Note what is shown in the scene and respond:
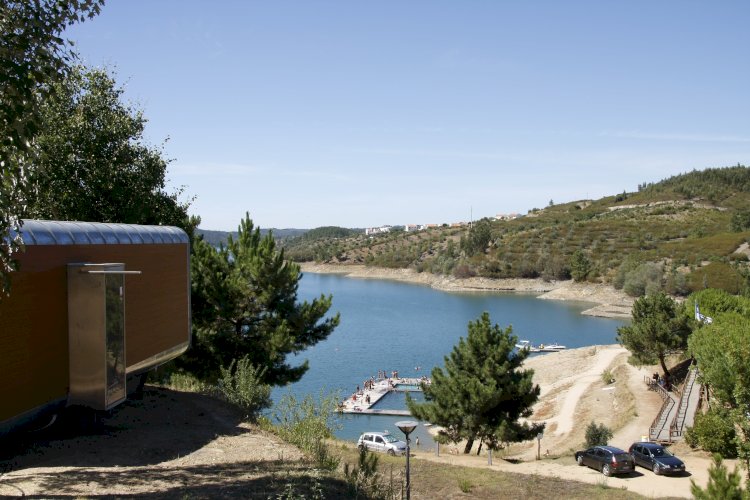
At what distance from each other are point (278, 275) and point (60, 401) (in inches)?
358

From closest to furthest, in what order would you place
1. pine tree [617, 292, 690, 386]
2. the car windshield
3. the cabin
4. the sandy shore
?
the cabin
the sandy shore
the car windshield
pine tree [617, 292, 690, 386]

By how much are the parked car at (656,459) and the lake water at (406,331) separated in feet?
33.1

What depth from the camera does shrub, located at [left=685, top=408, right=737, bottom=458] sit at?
17.3 meters

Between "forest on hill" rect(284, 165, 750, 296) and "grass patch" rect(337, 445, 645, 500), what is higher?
"forest on hill" rect(284, 165, 750, 296)

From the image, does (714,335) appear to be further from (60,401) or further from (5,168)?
(5,168)

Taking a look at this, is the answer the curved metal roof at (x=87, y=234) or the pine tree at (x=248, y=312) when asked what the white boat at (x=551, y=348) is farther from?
the curved metal roof at (x=87, y=234)

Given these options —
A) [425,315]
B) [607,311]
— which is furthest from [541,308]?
[425,315]

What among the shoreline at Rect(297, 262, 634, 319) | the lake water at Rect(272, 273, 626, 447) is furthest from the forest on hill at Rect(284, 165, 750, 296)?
the lake water at Rect(272, 273, 626, 447)

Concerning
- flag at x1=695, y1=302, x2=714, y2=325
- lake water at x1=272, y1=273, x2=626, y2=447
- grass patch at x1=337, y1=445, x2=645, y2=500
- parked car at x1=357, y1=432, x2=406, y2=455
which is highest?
flag at x1=695, y1=302, x2=714, y2=325

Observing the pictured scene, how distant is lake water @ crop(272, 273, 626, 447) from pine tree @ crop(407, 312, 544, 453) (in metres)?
4.45

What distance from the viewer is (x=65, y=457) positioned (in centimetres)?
884

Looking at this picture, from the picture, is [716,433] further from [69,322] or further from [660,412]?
[69,322]

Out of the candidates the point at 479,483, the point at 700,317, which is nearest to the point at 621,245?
the point at 700,317

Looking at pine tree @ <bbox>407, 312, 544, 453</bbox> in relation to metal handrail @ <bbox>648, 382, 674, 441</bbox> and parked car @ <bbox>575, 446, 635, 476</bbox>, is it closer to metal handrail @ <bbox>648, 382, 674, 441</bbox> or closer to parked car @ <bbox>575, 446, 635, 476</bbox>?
parked car @ <bbox>575, 446, 635, 476</bbox>
